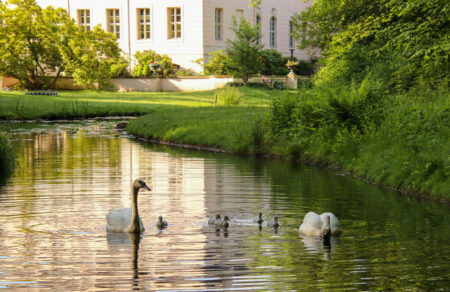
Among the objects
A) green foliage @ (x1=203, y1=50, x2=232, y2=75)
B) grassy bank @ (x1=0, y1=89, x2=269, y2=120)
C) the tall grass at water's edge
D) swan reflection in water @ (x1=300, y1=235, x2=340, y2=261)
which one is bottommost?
swan reflection in water @ (x1=300, y1=235, x2=340, y2=261)

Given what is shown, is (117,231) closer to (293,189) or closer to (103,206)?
(103,206)

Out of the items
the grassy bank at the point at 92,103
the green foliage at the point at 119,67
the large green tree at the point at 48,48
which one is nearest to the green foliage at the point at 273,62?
the green foliage at the point at 119,67

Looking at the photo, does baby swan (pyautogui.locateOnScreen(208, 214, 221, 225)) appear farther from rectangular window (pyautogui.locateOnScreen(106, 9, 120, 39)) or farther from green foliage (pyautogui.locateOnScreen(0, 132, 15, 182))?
rectangular window (pyautogui.locateOnScreen(106, 9, 120, 39))

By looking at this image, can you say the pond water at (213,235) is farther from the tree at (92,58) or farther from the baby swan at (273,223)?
the tree at (92,58)

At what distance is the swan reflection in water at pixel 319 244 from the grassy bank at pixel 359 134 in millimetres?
4835

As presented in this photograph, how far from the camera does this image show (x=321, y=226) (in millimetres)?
12664

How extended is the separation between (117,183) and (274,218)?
6675mm

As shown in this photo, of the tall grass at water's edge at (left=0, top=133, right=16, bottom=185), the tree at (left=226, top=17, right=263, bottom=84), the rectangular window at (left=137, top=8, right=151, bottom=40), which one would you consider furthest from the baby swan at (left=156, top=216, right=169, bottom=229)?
the rectangular window at (left=137, top=8, right=151, bottom=40)

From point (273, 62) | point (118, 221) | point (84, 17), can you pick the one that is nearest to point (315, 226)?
point (118, 221)

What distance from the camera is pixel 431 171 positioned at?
17750 mm

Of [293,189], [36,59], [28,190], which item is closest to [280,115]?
[293,189]

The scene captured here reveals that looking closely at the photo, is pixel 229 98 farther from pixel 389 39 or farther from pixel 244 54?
pixel 389 39

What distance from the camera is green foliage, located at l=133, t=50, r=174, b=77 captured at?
208ft

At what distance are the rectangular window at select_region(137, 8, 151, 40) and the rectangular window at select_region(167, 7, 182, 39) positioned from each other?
1798 millimetres
